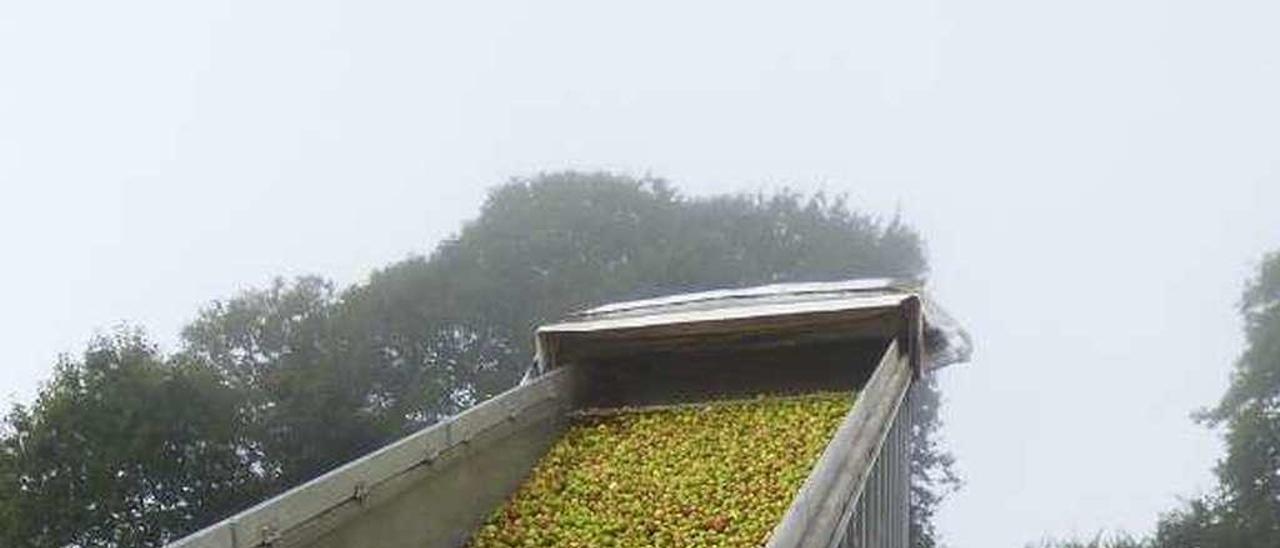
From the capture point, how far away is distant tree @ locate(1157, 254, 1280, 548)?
56.0 feet

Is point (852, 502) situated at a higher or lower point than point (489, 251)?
lower

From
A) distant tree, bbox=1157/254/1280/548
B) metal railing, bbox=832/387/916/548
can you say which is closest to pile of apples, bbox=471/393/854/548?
metal railing, bbox=832/387/916/548

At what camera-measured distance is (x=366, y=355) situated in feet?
64.8

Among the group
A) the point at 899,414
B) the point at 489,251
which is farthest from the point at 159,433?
the point at 899,414

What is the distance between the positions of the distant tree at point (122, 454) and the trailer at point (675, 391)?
7346mm

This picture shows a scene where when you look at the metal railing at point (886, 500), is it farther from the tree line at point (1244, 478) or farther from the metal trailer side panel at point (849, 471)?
the tree line at point (1244, 478)

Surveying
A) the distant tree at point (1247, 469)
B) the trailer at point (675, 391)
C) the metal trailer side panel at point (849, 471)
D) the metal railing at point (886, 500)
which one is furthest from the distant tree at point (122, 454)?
the distant tree at point (1247, 469)

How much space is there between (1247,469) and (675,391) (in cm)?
1256

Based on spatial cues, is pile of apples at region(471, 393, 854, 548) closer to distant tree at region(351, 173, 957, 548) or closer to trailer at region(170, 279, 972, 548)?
trailer at region(170, 279, 972, 548)

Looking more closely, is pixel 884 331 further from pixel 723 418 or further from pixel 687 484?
pixel 687 484

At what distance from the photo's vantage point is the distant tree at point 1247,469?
17.1 m

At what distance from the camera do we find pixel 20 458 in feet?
45.8

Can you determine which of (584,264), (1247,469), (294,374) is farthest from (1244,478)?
(294,374)

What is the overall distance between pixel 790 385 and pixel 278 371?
37.0 ft
